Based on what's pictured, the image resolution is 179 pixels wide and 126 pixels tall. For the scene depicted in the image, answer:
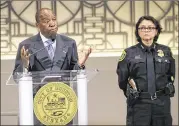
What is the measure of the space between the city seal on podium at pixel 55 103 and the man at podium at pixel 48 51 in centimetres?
40

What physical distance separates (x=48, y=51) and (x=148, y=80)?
37.1 inches

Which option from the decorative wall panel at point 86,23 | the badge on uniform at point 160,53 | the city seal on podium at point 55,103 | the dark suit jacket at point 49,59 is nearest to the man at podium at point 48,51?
the dark suit jacket at point 49,59

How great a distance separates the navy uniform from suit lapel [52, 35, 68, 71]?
→ 81cm

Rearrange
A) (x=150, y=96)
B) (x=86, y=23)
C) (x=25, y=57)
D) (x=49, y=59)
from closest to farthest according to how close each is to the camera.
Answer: (x=25, y=57) < (x=49, y=59) < (x=150, y=96) < (x=86, y=23)

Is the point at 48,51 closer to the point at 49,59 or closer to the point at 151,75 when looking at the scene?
the point at 49,59

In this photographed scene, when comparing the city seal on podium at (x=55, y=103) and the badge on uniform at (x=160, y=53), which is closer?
the city seal on podium at (x=55, y=103)

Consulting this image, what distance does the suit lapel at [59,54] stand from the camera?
2.54 metres

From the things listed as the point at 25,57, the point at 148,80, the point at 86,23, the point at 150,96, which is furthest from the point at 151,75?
the point at 86,23

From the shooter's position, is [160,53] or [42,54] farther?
[160,53]

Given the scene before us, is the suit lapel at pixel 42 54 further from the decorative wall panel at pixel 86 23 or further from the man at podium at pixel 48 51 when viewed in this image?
the decorative wall panel at pixel 86 23

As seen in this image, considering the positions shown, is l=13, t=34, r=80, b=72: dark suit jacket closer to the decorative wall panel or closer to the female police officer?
the female police officer

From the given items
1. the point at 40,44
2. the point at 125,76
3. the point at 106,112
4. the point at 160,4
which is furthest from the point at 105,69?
the point at 40,44

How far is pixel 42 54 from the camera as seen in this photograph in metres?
2.57

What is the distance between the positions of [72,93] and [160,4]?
3.29 meters
